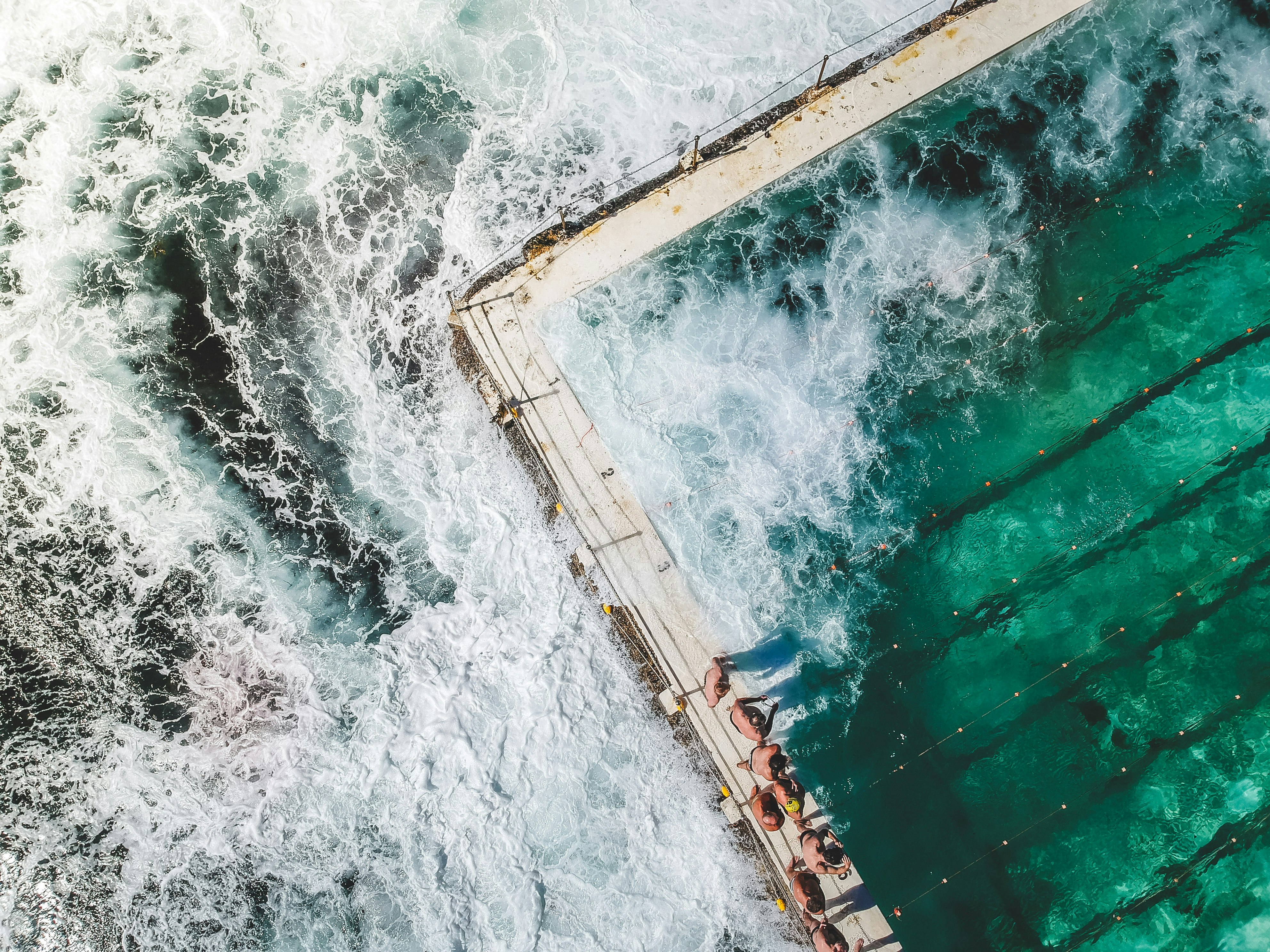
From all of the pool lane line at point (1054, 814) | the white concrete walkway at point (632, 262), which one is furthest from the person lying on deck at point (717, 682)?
the pool lane line at point (1054, 814)

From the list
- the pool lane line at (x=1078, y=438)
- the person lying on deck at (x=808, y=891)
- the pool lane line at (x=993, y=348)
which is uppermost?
the pool lane line at (x=993, y=348)

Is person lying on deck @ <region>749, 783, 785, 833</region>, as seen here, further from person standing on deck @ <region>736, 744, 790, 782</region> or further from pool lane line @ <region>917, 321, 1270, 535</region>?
pool lane line @ <region>917, 321, 1270, 535</region>

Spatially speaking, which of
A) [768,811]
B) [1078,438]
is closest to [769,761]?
[768,811]

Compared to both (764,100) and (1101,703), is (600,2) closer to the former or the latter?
(764,100)

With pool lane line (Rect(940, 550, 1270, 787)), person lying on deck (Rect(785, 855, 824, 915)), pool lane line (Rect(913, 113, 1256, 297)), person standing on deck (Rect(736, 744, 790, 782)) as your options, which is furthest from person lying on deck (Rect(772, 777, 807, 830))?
pool lane line (Rect(913, 113, 1256, 297))

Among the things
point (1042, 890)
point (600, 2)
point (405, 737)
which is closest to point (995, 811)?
point (1042, 890)

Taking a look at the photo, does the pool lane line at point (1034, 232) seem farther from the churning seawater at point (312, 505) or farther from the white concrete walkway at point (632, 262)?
the churning seawater at point (312, 505)
